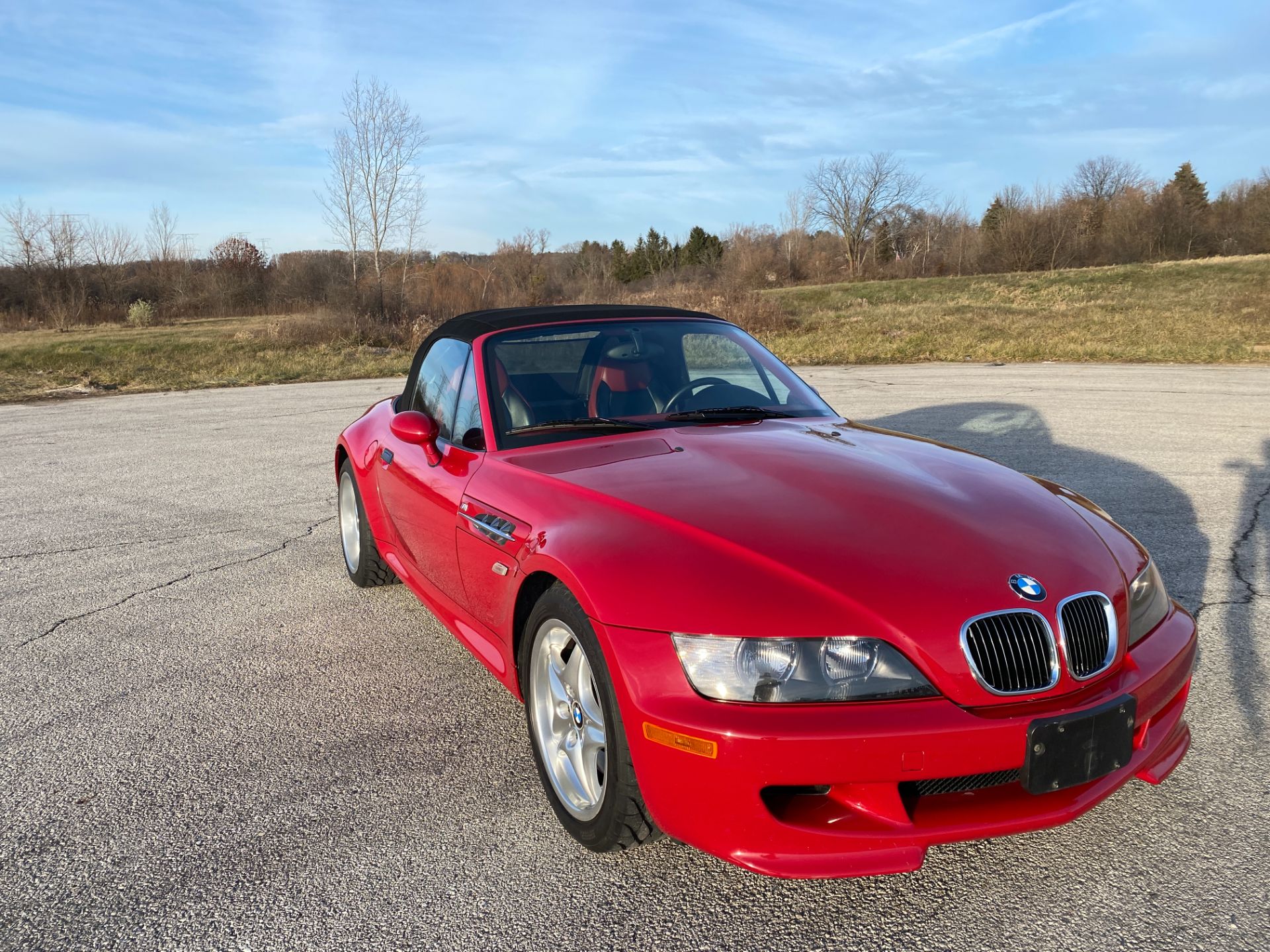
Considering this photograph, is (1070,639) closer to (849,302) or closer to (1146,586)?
(1146,586)

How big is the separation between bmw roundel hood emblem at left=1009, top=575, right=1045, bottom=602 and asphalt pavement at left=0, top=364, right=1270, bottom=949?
0.75 meters

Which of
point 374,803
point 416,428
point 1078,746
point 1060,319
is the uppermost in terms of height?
point 1060,319

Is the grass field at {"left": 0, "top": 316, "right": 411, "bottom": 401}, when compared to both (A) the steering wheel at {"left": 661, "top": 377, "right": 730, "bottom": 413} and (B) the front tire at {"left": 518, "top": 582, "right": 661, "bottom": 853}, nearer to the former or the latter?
(A) the steering wheel at {"left": 661, "top": 377, "right": 730, "bottom": 413}

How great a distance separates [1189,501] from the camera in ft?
21.1

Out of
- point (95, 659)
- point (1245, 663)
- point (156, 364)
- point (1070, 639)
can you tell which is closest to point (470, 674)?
point (95, 659)

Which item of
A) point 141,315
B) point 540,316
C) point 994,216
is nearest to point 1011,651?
point 540,316

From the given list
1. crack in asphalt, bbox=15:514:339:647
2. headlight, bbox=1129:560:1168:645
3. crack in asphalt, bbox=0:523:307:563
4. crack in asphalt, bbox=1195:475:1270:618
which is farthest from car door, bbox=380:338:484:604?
crack in asphalt, bbox=1195:475:1270:618

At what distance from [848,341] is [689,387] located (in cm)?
2143

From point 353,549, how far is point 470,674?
1.62m

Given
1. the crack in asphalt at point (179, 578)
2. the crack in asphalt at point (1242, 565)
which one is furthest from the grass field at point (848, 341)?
the crack in asphalt at point (1242, 565)

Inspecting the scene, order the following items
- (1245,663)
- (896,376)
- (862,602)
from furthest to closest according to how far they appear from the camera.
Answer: (896,376) < (1245,663) < (862,602)

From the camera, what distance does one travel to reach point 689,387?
12.6 feet

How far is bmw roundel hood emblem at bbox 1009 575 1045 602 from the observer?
223 cm

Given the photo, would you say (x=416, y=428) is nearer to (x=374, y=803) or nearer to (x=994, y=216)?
(x=374, y=803)
